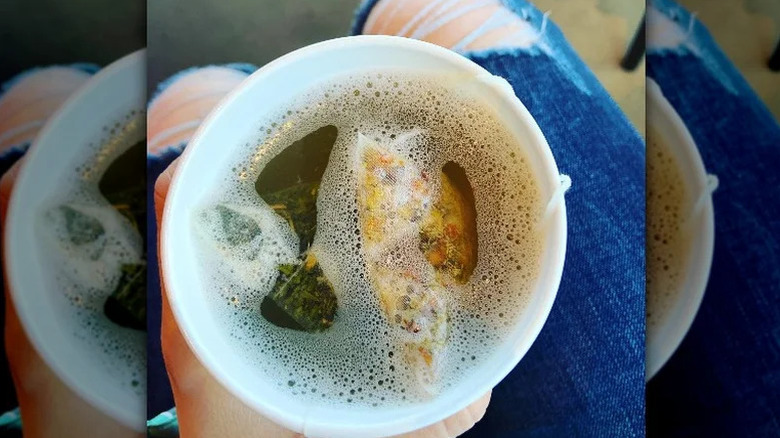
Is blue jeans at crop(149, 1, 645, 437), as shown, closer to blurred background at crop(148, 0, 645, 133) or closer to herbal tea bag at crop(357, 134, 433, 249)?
blurred background at crop(148, 0, 645, 133)

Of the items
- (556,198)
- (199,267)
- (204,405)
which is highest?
(556,198)

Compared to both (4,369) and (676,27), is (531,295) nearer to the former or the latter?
(676,27)

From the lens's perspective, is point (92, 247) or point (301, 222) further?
point (92, 247)

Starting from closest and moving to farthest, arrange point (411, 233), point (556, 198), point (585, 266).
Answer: point (556, 198) → point (411, 233) → point (585, 266)

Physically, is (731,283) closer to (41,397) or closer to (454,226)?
(454,226)

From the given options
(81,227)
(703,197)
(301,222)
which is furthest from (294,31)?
(703,197)

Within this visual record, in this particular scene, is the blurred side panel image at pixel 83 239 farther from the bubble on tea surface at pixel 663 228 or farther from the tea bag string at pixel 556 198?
the bubble on tea surface at pixel 663 228

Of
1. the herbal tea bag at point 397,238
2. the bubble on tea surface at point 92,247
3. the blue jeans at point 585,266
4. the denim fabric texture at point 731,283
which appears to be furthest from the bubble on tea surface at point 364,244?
the denim fabric texture at point 731,283
